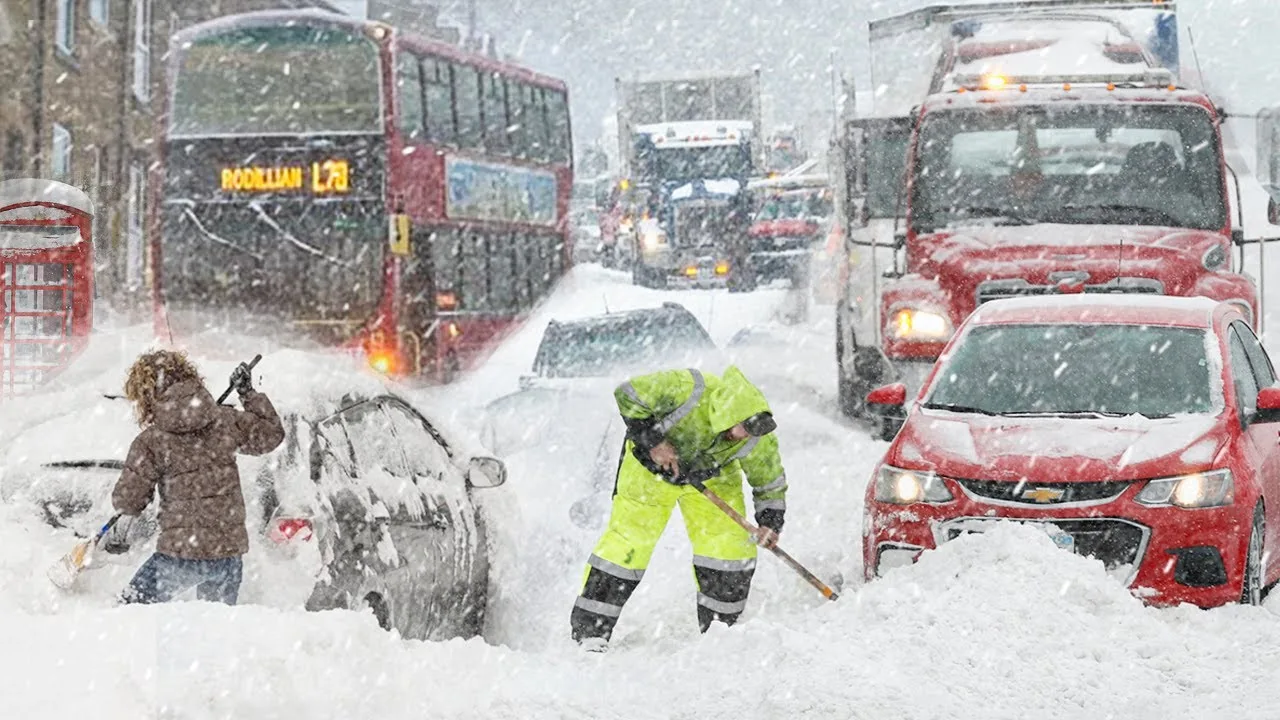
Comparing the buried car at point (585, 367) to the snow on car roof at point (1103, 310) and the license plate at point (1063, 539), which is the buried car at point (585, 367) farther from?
the license plate at point (1063, 539)

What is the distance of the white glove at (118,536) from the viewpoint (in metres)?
5.53

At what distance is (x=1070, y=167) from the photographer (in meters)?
12.1

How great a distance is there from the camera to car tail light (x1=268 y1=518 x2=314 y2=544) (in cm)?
571

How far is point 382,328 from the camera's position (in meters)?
17.9

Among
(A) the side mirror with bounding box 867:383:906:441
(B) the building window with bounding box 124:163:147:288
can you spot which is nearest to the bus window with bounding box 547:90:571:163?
(A) the side mirror with bounding box 867:383:906:441

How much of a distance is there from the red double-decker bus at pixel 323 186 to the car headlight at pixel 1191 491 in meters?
11.4

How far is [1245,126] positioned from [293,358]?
20781 mm

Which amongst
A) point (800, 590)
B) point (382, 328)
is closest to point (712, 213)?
point (382, 328)

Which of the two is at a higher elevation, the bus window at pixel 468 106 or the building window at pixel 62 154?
the building window at pixel 62 154

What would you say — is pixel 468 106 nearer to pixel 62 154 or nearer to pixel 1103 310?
pixel 1103 310

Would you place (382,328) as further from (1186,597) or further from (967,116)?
(1186,597)

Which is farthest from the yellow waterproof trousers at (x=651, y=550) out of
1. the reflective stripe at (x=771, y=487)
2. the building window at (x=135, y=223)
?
the building window at (x=135, y=223)

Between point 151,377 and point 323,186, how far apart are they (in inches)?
470

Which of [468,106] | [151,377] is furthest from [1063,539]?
[468,106]
